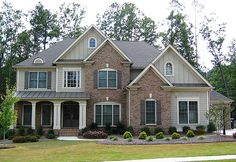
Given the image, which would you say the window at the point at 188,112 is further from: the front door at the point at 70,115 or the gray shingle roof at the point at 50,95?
the front door at the point at 70,115

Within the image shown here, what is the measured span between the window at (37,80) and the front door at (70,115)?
295 centimetres

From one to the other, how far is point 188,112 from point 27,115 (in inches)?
578

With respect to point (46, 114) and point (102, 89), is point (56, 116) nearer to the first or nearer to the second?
point (46, 114)

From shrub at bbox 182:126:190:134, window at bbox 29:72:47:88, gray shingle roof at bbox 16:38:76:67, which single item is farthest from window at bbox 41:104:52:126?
shrub at bbox 182:126:190:134

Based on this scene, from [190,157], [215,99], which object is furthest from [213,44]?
[190,157]

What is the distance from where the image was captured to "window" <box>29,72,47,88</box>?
108 ft

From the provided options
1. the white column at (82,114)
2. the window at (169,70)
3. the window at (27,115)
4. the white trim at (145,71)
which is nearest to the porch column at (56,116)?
the white column at (82,114)

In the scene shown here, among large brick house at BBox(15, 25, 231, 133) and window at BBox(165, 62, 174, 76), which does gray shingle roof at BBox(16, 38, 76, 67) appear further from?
window at BBox(165, 62, 174, 76)

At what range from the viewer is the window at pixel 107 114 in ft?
→ 103

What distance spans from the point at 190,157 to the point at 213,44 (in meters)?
41.4

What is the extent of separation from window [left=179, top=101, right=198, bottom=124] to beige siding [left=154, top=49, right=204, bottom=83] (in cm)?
210

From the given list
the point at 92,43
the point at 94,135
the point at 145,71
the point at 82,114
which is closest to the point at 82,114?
the point at 82,114

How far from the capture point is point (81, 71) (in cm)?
3234

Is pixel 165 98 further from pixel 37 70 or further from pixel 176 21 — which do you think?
pixel 176 21
